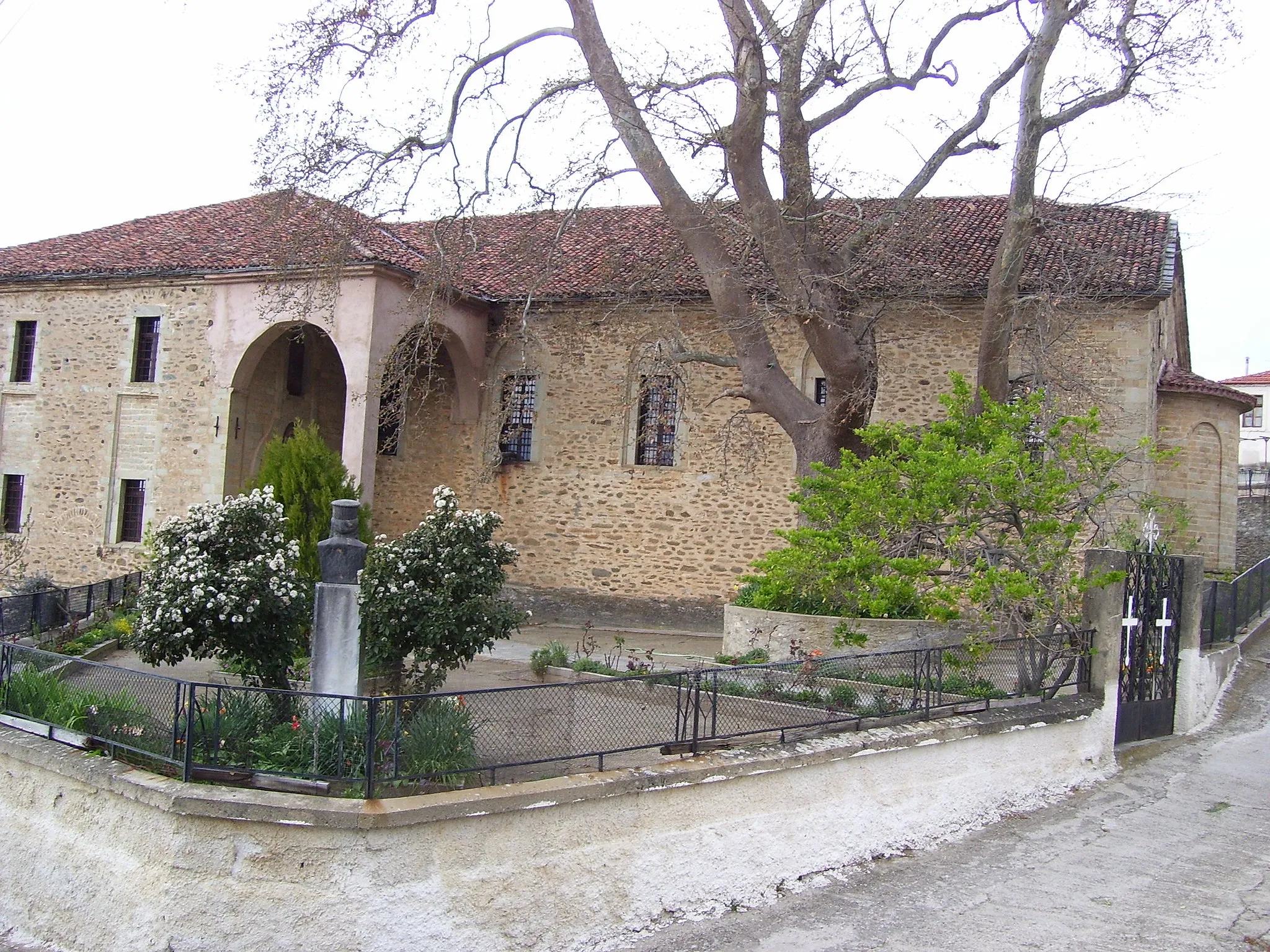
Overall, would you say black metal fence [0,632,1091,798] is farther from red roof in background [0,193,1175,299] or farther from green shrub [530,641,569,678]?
red roof in background [0,193,1175,299]

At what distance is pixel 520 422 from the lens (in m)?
19.5

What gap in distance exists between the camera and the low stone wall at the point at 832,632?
39.2 ft

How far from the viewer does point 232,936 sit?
5.33 metres

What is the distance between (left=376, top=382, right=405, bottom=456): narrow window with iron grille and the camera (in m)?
17.9

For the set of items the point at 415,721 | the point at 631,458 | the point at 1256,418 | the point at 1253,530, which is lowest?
the point at 415,721

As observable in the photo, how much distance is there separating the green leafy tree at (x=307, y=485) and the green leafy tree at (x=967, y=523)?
7.73 m

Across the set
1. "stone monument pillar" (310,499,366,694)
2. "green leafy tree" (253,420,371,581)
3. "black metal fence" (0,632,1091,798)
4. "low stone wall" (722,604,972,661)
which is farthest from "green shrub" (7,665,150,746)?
"green leafy tree" (253,420,371,581)

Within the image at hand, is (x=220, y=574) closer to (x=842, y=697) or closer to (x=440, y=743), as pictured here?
(x=440, y=743)

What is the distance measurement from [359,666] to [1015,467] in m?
5.38

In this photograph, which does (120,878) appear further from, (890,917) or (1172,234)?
(1172,234)

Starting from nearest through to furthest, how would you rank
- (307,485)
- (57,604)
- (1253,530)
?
(57,604) < (307,485) < (1253,530)

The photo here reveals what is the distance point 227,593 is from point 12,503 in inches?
634

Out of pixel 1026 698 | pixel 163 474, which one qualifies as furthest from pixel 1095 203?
pixel 163 474

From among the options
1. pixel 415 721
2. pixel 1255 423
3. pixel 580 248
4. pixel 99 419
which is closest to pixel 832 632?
pixel 415 721
